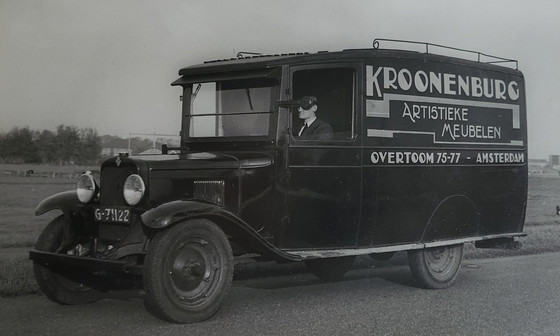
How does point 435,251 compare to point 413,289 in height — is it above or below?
above

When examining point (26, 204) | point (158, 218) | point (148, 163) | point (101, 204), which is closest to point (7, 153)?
point (101, 204)

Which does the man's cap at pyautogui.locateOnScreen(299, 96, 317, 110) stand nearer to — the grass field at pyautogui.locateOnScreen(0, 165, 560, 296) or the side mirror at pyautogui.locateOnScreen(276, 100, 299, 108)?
the side mirror at pyautogui.locateOnScreen(276, 100, 299, 108)

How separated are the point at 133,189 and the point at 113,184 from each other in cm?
39

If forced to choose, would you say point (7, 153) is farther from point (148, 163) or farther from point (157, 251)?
point (157, 251)

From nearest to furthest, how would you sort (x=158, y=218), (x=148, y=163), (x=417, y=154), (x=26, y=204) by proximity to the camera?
(x=158, y=218), (x=148, y=163), (x=417, y=154), (x=26, y=204)

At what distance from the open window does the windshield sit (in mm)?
310

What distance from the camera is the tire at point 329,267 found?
681cm

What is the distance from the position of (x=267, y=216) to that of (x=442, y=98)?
2478mm

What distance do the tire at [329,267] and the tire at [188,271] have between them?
225 cm

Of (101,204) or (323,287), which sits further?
(323,287)

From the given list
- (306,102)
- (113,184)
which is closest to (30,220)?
(113,184)

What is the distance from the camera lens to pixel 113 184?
515 cm

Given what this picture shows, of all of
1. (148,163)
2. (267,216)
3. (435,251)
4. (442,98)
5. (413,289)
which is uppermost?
(442,98)

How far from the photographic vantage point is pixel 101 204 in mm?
5227
